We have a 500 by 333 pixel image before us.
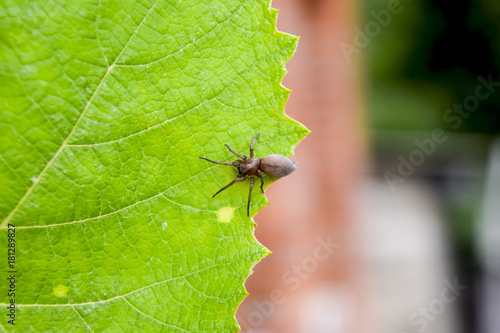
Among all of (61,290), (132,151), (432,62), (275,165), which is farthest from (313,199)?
(432,62)

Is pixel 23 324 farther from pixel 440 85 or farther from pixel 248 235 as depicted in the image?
pixel 440 85

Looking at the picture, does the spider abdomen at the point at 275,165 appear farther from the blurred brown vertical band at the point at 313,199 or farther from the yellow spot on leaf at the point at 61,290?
the blurred brown vertical band at the point at 313,199

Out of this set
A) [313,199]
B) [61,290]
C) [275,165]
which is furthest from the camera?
[313,199]

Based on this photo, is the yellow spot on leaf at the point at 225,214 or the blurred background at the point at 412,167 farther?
the blurred background at the point at 412,167

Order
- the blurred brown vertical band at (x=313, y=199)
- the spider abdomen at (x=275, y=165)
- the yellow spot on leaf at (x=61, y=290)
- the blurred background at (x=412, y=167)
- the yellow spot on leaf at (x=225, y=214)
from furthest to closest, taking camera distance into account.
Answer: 1. the blurred background at (x=412, y=167)
2. the blurred brown vertical band at (x=313, y=199)
3. the spider abdomen at (x=275, y=165)
4. the yellow spot on leaf at (x=225, y=214)
5. the yellow spot on leaf at (x=61, y=290)

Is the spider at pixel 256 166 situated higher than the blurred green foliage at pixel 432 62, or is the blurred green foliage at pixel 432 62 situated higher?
the blurred green foliage at pixel 432 62

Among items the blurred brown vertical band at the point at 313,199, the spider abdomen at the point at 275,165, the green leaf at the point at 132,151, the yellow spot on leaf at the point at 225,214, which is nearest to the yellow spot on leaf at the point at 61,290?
the green leaf at the point at 132,151

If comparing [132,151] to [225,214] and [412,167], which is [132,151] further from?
[412,167]

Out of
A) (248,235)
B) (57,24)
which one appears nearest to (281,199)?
(248,235)
